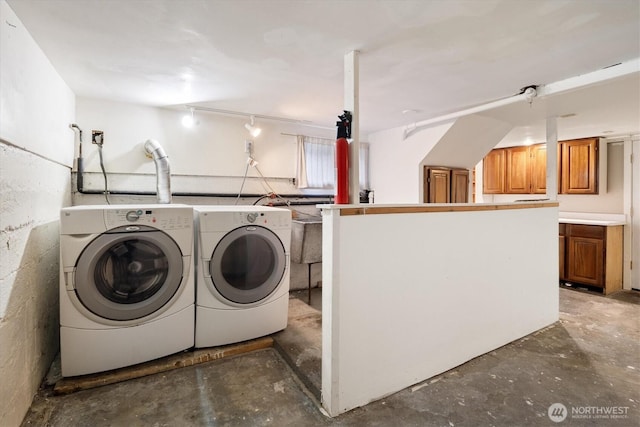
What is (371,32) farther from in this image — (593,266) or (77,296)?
(593,266)

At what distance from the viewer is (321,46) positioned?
5.70ft

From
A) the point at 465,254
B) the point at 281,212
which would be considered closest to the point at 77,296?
the point at 281,212

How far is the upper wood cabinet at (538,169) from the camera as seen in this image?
394cm

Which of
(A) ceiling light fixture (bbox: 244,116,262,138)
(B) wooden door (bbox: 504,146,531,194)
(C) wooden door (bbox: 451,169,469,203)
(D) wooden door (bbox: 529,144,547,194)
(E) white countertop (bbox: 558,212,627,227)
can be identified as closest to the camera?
(A) ceiling light fixture (bbox: 244,116,262,138)

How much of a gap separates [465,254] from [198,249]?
1.83 metres

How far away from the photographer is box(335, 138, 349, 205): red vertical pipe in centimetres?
172

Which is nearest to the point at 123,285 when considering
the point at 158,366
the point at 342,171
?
the point at 158,366

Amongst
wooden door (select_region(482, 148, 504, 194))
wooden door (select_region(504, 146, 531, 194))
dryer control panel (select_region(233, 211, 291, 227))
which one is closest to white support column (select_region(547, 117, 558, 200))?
wooden door (select_region(504, 146, 531, 194))

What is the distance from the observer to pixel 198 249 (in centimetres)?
213

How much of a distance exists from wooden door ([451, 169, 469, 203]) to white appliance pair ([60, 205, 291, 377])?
2.47 meters

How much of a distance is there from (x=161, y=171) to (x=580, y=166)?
5.09m

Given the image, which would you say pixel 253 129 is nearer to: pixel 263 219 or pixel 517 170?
pixel 263 219

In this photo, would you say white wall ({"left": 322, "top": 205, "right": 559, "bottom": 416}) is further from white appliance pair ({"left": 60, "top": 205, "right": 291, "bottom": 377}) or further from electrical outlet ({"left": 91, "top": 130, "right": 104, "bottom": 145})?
electrical outlet ({"left": 91, "top": 130, "right": 104, "bottom": 145})

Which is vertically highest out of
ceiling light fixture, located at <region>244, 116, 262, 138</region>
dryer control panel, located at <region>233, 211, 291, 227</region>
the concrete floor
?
ceiling light fixture, located at <region>244, 116, 262, 138</region>
